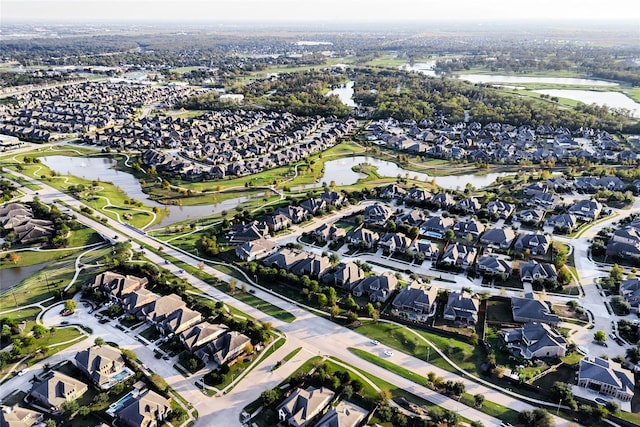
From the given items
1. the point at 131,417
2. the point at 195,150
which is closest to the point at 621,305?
the point at 131,417

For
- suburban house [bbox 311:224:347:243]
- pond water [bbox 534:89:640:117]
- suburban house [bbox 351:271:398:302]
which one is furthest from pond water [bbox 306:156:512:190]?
pond water [bbox 534:89:640:117]

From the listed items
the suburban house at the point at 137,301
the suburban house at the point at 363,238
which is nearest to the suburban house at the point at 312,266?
the suburban house at the point at 363,238

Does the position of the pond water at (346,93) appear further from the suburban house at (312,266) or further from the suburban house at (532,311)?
the suburban house at (532,311)

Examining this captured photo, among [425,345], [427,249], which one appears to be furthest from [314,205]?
[425,345]

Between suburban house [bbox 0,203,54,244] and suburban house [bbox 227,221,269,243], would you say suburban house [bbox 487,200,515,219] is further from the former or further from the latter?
suburban house [bbox 0,203,54,244]

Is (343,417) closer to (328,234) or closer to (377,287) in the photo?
(377,287)
